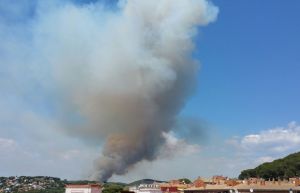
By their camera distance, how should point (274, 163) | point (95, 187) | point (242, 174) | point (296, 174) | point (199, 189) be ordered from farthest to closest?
point (242, 174) → point (274, 163) → point (296, 174) → point (199, 189) → point (95, 187)

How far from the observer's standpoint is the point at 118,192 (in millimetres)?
94688

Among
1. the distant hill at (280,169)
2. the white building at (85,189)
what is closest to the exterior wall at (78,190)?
the white building at (85,189)

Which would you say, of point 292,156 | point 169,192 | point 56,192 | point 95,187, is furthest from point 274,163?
point 56,192

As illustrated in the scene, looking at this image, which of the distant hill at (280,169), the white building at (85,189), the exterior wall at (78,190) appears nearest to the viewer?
the exterior wall at (78,190)

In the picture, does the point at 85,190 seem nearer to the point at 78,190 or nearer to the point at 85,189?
the point at 85,189

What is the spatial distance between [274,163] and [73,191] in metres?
71.9

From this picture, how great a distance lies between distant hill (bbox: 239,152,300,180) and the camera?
12744cm

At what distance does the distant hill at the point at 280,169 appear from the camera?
418 feet

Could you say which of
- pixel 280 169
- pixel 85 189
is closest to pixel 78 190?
pixel 85 189

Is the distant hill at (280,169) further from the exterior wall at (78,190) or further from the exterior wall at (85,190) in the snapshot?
the exterior wall at (78,190)

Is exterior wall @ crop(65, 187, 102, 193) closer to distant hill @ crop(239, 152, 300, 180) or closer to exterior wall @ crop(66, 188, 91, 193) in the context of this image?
exterior wall @ crop(66, 188, 91, 193)

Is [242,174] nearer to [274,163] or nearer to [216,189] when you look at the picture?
[274,163]

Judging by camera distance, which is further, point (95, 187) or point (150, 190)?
point (150, 190)

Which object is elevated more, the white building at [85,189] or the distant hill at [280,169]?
the distant hill at [280,169]
